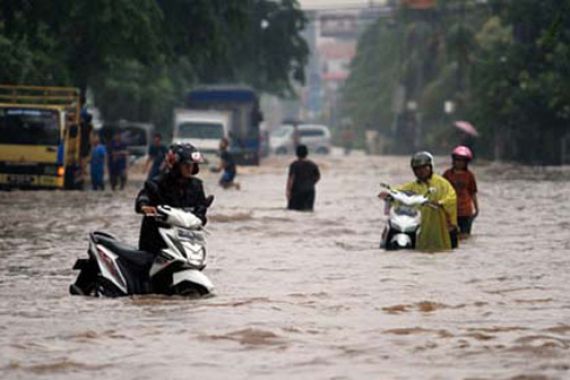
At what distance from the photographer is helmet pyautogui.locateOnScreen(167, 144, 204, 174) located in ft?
51.3

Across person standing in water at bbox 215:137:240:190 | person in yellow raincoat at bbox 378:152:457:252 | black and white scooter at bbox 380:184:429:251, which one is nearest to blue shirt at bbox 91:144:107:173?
person standing in water at bbox 215:137:240:190

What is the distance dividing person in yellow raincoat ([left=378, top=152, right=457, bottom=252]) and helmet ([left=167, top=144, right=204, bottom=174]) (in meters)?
5.53

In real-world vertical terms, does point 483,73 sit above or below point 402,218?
above

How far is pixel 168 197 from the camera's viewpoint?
51.8 ft

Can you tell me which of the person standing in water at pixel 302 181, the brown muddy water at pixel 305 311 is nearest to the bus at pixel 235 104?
the person standing in water at pixel 302 181

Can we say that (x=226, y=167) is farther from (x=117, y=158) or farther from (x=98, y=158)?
(x=98, y=158)

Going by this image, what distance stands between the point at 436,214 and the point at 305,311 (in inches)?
247

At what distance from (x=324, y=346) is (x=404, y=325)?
5.28 feet

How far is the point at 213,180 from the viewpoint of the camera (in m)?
49.7

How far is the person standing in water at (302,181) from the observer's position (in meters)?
30.8

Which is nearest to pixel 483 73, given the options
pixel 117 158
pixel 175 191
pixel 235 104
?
pixel 235 104

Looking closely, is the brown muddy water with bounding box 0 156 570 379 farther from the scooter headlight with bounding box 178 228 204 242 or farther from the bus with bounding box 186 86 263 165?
the bus with bounding box 186 86 263 165

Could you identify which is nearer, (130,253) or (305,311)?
(305,311)

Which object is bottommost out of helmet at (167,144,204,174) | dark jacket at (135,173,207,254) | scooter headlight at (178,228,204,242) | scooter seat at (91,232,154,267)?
scooter seat at (91,232,154,267)
